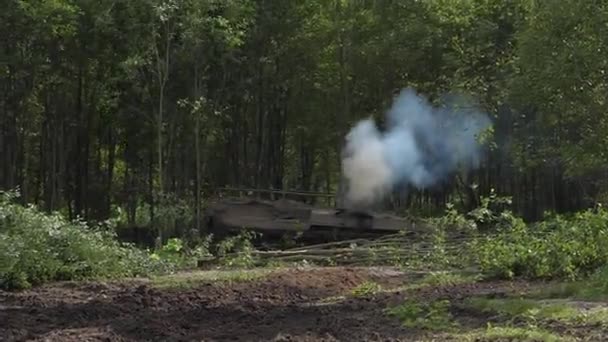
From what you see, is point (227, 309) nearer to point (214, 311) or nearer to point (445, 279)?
point (214, 311)

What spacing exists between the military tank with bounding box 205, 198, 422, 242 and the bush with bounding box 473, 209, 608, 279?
25.8 ft

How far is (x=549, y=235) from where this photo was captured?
516 inches

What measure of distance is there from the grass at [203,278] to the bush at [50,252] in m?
0.88

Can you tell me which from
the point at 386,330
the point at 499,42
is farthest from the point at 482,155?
the point at 386,330

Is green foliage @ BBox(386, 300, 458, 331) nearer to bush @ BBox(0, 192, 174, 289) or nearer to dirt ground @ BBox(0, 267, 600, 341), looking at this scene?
dirt ground @ BBox(0, 267, 600, 341)

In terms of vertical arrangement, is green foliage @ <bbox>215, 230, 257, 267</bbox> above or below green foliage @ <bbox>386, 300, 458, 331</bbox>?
above

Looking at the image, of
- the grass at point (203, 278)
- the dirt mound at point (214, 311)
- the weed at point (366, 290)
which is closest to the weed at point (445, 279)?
the dirt mound at point (214, 311)

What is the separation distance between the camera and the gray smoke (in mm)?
25875

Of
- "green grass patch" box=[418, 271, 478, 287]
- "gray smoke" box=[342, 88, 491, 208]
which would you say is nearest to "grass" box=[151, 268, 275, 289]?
"green grass patch" box=[418, 271, 478, 287]

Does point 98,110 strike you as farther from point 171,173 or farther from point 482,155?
point 482,155

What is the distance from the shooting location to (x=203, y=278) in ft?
46.1

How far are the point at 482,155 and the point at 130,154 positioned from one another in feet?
39.6

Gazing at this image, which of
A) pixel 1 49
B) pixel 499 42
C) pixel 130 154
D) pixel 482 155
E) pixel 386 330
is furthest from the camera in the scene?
pixel 130 154

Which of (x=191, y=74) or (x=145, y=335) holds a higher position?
(x=191, y=74)
